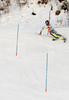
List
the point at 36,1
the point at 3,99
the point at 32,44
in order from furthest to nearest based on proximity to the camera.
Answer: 1. the point at 36,1
2. the point at 32,44
3. the point at 3,99

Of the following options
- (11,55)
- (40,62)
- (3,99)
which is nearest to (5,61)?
(11,55)

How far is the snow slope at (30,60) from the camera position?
5961 millimetres

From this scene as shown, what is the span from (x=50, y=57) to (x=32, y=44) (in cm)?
149

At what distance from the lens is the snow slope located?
5961 millimetres

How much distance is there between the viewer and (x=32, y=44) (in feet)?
33.2

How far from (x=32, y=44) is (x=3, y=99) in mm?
5142

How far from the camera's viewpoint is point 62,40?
1034 centimetres

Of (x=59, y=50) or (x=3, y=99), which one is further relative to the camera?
(x=59, y=50)

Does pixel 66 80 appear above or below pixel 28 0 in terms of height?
below

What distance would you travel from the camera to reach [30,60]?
8609 millimetres

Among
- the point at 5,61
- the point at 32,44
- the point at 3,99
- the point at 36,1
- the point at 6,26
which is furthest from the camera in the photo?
the point at 36,1

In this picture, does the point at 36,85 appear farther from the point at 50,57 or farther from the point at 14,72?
the point at 50,57

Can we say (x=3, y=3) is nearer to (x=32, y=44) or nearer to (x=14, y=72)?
(x=32, y=44)

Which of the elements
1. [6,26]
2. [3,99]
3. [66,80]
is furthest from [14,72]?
[6,26]
